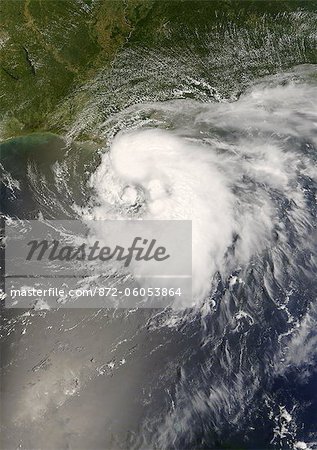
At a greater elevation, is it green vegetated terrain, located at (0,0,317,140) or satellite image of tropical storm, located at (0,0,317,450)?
green vegetated terrain, located at (0,0,317,140)

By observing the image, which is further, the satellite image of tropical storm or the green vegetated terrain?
the green vegetated terrain

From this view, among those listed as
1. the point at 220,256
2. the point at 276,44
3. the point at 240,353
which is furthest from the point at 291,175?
the point at 240,353

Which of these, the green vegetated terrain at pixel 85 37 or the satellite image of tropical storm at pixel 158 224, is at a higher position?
the green vegetated terrain at pixel 85 37

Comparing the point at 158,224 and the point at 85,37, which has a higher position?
the point at 85,37

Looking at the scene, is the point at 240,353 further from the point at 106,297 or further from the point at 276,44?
the point at 276,44

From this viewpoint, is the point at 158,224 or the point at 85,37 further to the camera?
the point at 85,37

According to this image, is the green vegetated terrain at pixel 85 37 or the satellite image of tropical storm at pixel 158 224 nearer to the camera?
the satellite image of tropical storm at pixel 158 224
